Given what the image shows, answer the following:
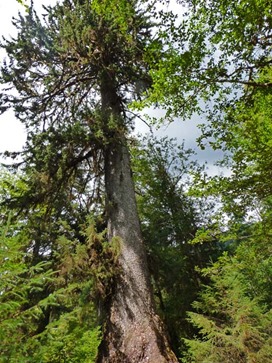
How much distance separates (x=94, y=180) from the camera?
851 cm

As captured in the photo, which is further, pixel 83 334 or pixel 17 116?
pixel 17 116

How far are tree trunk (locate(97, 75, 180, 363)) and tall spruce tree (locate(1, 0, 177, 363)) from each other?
0.05 ft

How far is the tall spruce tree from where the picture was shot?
480 cm

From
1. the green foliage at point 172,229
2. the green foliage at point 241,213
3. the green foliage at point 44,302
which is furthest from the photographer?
the green foliage at point 172,229

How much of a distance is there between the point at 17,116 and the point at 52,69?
155cm

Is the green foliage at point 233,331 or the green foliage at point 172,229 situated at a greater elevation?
the green foliage at point 172,229

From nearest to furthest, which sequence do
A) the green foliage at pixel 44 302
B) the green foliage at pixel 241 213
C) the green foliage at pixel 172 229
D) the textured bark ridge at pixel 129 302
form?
the green foliage at pixel 44 302, the textured bark ridge at pixel 129 302, the green foliage at pixel 241 213, the green foliage at pixel 172 229

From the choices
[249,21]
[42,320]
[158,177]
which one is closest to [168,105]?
[249,21]

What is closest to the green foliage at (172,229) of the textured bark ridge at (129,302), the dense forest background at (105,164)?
the dense forest background at (105,164)

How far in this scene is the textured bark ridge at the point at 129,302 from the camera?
14.3 feet

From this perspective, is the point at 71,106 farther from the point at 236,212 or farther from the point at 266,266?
A: the point at 266,266

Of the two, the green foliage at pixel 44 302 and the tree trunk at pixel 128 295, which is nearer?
the green foliage at pixel 44 302

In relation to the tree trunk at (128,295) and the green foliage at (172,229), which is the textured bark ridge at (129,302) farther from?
the green foliage at (172,229)

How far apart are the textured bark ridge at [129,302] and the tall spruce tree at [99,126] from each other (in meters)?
0.01
